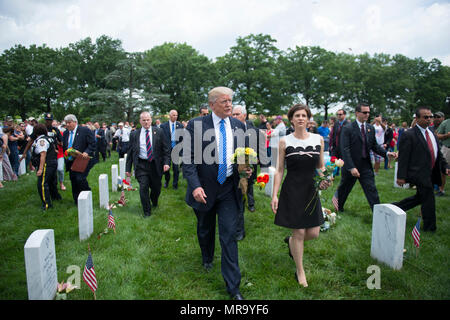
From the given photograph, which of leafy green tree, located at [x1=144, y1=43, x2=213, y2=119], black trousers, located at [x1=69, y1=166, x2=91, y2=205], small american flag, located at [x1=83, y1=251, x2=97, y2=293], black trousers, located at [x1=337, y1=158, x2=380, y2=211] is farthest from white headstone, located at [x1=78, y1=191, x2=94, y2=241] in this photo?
leafy green tree, located at [x1=144, y1=43, x2=213, y2=119]

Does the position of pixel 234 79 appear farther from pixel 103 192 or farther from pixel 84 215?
pixel 84 215

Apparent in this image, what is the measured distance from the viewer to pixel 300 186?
3748 millimetres

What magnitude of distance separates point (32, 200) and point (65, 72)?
4480cm

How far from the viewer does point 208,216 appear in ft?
13.3

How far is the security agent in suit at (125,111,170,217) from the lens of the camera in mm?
6934

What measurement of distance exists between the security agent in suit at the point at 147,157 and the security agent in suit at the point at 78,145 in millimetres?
1160

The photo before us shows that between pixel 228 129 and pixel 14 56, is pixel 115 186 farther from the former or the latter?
pixel 14 56

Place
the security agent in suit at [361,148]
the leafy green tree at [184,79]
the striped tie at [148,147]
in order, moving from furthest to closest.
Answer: the leafy green tree at [184,79], the striped tie at [148,147], the security agent in suit at [361,148]

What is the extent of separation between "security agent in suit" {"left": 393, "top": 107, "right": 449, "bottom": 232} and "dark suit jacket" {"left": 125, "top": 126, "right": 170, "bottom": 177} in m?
5.09

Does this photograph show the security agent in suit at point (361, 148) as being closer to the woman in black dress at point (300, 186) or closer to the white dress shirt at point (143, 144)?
the woman in black dress at point (300, 186)

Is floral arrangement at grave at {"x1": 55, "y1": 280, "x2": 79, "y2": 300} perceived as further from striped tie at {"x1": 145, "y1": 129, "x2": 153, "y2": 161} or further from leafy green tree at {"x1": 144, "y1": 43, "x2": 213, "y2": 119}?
leafy green tree at {"x1": 144, "y1": 43, "x2": 213, "y2": 119}

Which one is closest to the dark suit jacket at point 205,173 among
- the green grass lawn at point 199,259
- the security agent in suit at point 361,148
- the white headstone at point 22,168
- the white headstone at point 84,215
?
the green grass lawn at point 199,259

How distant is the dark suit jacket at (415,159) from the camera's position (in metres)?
5.50

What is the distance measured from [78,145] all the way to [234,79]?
132ft
